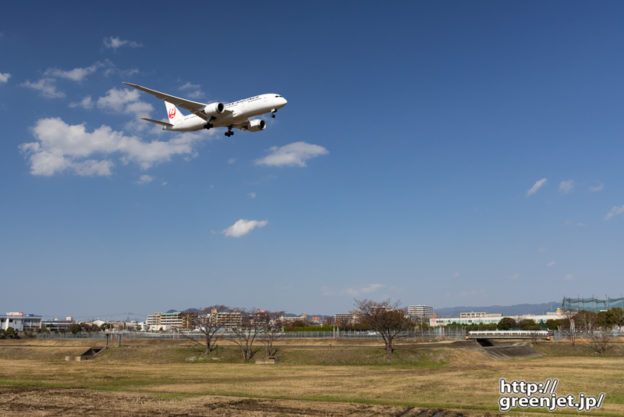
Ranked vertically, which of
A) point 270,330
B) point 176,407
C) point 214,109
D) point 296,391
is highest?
point 214,109

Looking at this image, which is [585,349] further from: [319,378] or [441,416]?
[441,416]

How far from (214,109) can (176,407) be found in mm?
26262

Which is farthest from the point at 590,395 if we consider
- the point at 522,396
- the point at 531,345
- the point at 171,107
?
the point at 171,107

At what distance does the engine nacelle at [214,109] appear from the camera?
141 feet

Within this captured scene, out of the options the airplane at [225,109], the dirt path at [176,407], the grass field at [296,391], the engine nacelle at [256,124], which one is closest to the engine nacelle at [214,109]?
the airplane at [225,109]

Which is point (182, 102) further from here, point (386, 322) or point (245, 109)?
point (386, 322)

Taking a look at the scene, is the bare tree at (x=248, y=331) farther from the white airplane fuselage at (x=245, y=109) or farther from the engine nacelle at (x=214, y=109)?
the engine nacelle at (x=214, y=109)

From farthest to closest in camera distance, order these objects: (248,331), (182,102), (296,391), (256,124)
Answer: (248,331) < (256,124) < (182,102) < (296,391)

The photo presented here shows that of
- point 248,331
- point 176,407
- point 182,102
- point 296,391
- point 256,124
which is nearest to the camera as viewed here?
point 176,407

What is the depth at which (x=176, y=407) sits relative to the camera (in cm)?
2519

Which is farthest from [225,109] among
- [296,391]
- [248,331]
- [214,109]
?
[248,331]

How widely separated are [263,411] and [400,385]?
579 inches

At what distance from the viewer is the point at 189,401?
89.3 feet

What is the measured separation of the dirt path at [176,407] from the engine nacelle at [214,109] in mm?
24536
